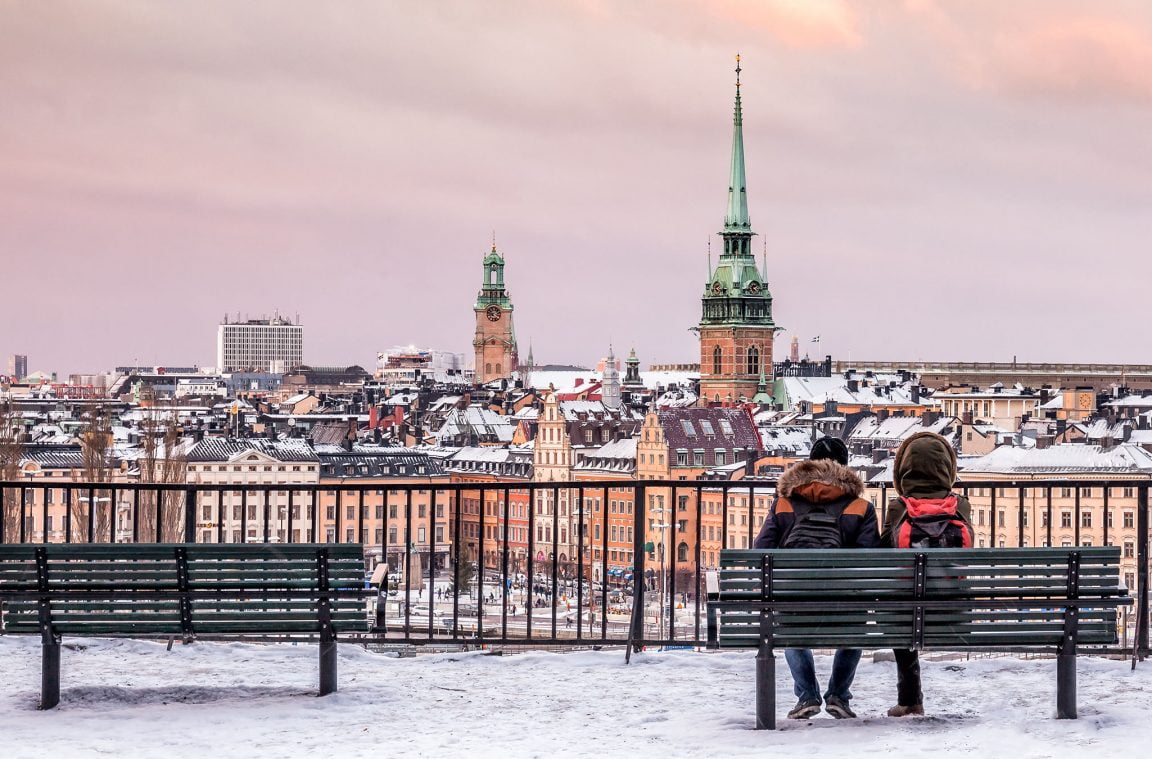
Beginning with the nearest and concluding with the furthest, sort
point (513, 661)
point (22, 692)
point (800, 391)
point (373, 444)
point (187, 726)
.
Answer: point (187, 726) → point (22, 692) → point (513, 661) → point (373, 444) → point (800, 391)

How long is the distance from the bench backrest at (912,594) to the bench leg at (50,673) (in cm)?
267

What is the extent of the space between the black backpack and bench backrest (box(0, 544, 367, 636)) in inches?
67.4

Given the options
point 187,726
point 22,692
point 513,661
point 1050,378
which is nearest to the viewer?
point 187,726

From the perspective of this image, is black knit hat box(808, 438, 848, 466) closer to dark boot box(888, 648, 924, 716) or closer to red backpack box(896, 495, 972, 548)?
red backpack box(896, 495, 972, 548)

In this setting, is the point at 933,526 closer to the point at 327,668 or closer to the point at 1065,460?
the point at 327,668

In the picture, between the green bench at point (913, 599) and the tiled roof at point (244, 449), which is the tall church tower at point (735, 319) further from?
the green bench at point (913, 599)

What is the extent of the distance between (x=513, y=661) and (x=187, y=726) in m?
1.97

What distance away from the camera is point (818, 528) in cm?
757

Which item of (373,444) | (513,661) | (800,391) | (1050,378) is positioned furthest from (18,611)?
(1050,378)

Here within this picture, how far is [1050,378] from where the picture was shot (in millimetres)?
193000

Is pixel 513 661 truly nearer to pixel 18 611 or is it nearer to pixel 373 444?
pixel 18 611

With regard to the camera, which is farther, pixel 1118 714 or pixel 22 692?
pixel 22 692

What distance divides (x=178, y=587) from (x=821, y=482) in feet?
8.42

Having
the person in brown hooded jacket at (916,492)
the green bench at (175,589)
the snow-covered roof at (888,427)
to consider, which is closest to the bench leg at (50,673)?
the green bench at (175,589)
